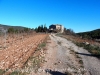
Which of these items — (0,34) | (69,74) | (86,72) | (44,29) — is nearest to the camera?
(69,74)

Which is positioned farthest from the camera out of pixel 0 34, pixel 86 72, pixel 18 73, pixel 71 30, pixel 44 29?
pixel 44 29

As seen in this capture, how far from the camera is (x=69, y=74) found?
24.3ft

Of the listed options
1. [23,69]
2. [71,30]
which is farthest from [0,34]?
[71,30]

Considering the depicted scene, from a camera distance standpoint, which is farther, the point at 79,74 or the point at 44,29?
the point at 44,29

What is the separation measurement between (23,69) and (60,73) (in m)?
1.84

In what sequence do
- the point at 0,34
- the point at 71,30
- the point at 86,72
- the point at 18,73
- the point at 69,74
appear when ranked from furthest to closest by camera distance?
the point at 71,30 < the point at 0,34 < the point at 86,72 < the point at 69,74 < the point at 18,73

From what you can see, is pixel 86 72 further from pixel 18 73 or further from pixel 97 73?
pixel 18 73

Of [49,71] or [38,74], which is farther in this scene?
[49,71]

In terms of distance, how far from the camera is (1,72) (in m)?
6.98

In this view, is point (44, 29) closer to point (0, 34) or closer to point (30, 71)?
point (0, 34)

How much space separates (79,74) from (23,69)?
9.12 feet

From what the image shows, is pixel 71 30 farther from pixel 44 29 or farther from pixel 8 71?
pixel 8 71

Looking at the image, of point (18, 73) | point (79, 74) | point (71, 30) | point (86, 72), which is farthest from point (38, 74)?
point (71, 30)

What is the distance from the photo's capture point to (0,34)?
3028cm
